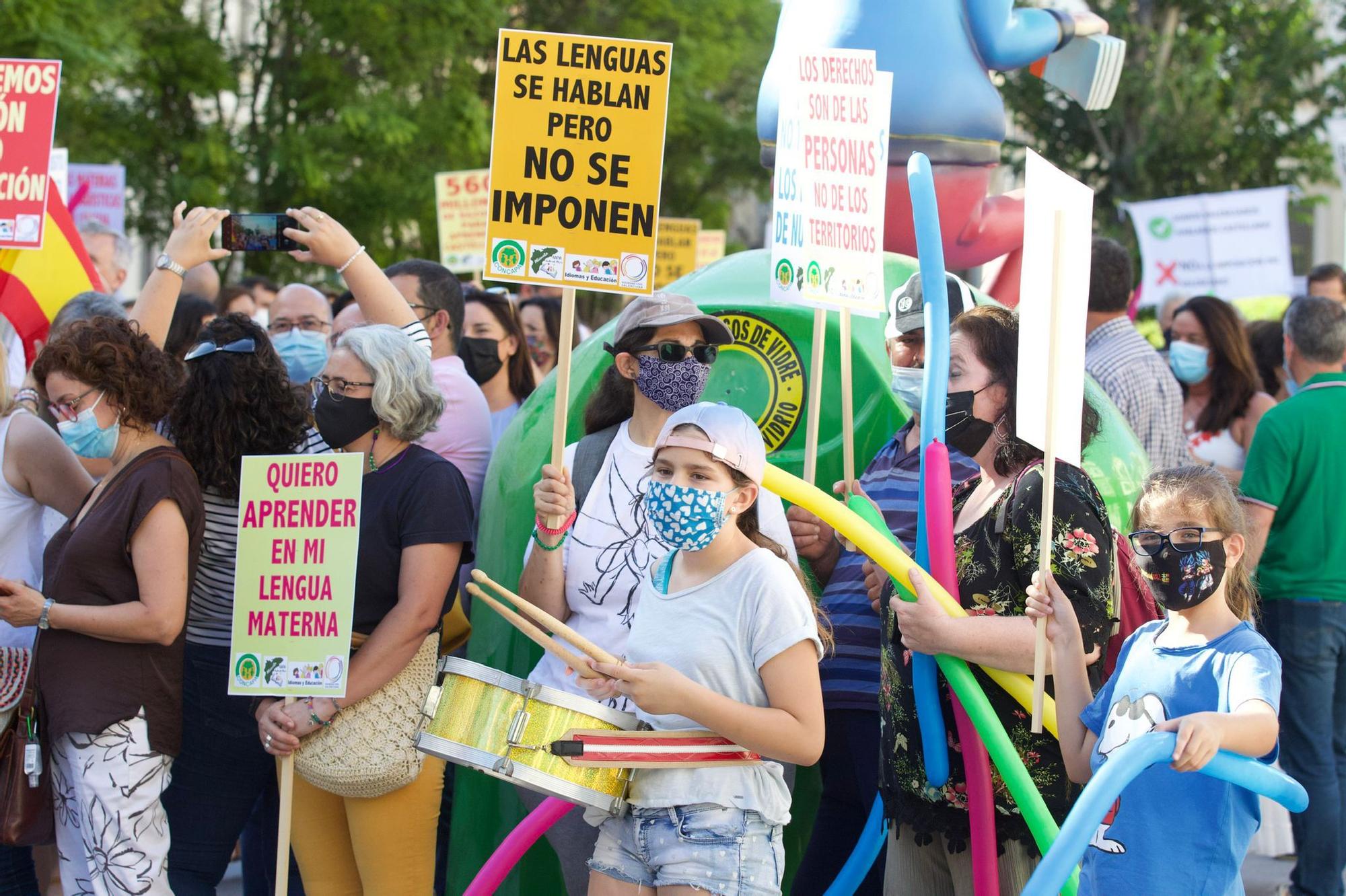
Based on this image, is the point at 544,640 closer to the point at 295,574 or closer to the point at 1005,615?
the point at 295,574

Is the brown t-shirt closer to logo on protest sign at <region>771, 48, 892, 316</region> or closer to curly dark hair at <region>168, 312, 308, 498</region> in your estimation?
curly dark hair at <region>168, 312, 308, 498</region>

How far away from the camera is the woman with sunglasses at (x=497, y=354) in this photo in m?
5.75

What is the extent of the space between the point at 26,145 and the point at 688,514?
10.7ft

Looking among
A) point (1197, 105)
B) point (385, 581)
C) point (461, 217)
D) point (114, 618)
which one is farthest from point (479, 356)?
point (1197, 105)

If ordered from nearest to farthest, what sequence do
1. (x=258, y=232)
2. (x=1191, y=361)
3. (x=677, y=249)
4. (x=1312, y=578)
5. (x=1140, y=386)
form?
(x=258, y=232)
(x=1312, y=578)
(x=1140, y=386)
(x=1191, y=361)
(x=677, y=249)

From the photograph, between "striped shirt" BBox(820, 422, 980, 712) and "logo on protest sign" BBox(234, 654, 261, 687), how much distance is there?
1383mm

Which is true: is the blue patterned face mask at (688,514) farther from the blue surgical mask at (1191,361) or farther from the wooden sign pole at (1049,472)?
the blue surgical mask at (1191,361)

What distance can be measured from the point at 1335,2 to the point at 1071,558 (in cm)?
1885

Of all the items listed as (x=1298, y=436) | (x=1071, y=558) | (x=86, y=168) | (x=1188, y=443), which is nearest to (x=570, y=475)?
(x=1071, y=558)

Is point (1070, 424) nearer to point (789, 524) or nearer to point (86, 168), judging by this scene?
point (789, 524)

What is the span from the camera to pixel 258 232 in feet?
14.9

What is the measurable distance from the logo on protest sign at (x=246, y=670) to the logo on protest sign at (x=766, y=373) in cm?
165

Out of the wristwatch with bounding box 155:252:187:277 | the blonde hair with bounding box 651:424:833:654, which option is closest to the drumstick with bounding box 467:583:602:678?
the blonde hair with bounding box 651:424:833:654

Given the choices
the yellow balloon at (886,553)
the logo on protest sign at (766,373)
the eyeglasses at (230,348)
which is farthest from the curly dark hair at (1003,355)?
the eyeglasses at (230,348)
